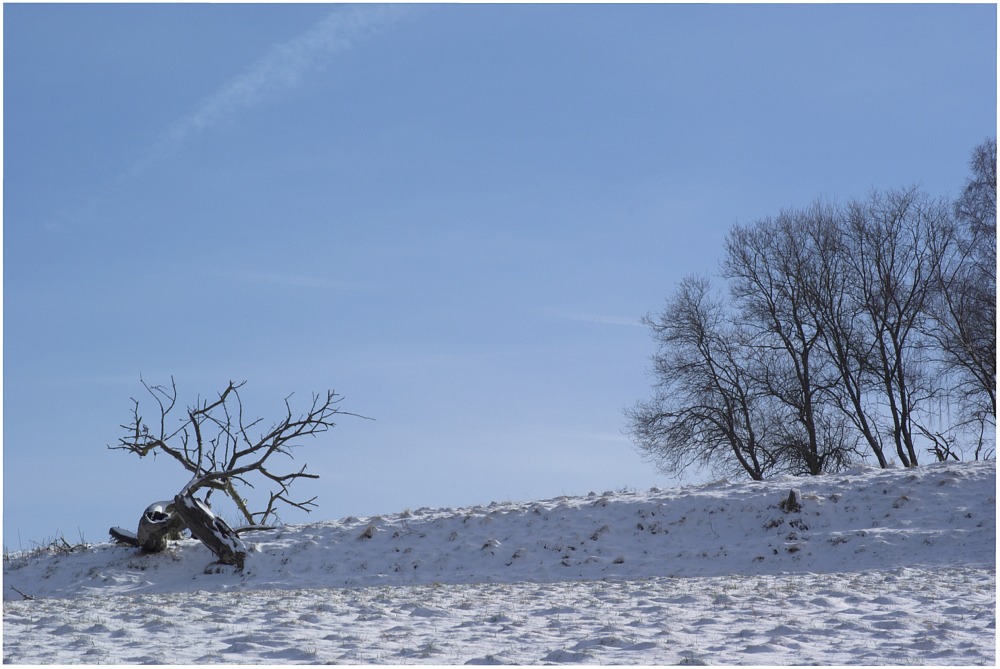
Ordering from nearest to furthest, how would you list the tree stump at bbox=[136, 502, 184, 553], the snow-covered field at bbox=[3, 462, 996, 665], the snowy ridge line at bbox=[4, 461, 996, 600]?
the snow-covered field at bbox=[3, 462, 996, 665] < the snowy ridge line at bbox=[4, 461, 996, 600] < the tree stump at bbox=[136, 502, 184, 553]

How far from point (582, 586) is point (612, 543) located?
10.4 feet

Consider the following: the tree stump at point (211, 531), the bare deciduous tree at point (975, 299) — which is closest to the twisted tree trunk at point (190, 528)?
the tree stump at point (211, 531)

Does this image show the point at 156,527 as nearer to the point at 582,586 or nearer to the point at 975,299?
the point at 582,586

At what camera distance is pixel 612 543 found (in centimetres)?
1503

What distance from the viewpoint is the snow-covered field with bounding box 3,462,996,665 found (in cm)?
773

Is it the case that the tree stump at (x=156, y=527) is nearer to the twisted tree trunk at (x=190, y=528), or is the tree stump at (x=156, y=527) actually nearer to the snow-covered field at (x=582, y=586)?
the twisted tree trunk at (x=190, y=528)

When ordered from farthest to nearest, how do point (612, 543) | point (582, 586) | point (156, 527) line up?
point (156, 527) < point (612, 543) < point (582, 586)

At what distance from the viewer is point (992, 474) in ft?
55.5

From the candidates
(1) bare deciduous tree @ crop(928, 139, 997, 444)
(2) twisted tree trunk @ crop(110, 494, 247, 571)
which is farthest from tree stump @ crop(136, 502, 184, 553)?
(1) bare deciduous tree @ crop(928, 139, 997, 444)

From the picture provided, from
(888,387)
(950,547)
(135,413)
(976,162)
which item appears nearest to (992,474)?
(950,547)

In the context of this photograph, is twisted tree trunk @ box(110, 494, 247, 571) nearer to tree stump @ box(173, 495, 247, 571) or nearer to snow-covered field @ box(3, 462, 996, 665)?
tree stump @ box(173, 495, 247, 571)

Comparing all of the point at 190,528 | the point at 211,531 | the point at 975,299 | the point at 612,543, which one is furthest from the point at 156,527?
the point at 975,299

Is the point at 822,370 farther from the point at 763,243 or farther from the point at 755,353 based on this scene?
the point at 763,243

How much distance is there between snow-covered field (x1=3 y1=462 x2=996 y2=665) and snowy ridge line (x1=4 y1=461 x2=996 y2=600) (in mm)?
47
